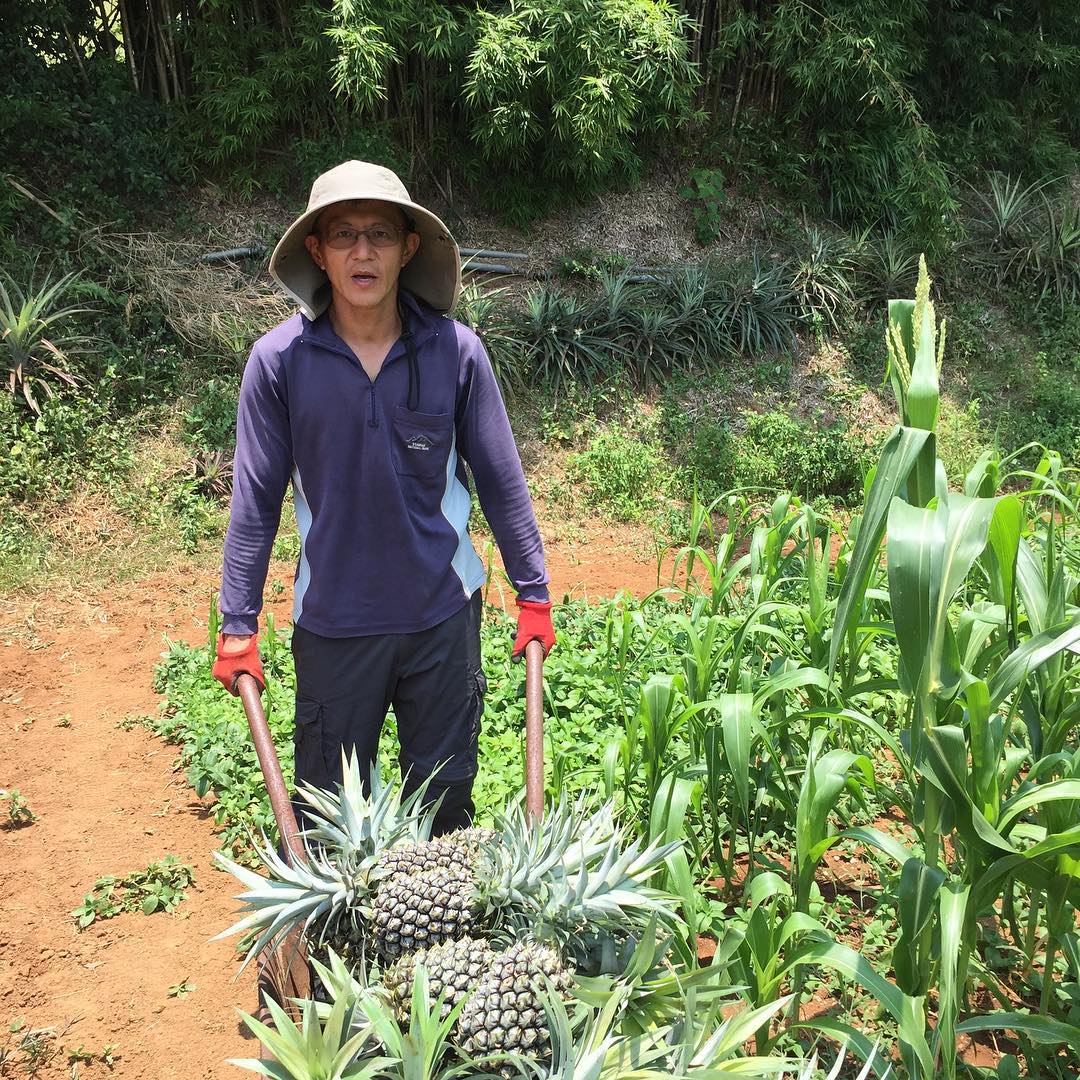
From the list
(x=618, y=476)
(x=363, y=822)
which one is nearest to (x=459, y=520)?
(x=363, y=822)

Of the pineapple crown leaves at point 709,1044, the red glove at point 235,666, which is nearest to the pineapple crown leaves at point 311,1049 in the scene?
the pineapple crown leaves at point 709,1044

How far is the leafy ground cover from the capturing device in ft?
5.51

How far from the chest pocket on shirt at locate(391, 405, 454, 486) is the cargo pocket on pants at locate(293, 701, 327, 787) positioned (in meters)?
0.59

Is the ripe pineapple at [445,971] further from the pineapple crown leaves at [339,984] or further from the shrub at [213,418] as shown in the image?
the shrub at [213,418]

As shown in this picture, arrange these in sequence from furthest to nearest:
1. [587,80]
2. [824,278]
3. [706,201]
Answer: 1. [706,201]
2. [824,278]
3. [587,80]

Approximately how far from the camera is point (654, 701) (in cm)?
248

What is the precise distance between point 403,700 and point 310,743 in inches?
9.3

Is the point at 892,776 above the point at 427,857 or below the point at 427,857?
below

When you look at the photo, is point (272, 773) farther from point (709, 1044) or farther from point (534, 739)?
point (709, 1044)

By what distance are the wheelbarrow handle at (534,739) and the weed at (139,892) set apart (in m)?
1.57

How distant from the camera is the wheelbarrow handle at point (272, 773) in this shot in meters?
1.67

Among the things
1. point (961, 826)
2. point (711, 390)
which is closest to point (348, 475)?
point (961, 826)

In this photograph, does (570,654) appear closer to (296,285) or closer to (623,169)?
(296,285)

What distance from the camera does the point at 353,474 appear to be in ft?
7.04
